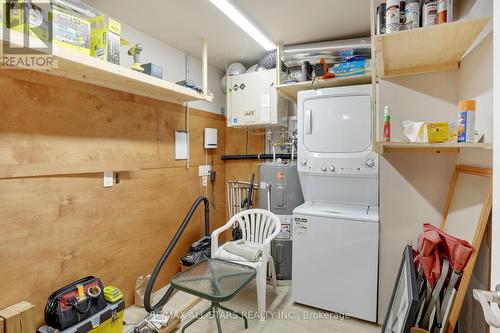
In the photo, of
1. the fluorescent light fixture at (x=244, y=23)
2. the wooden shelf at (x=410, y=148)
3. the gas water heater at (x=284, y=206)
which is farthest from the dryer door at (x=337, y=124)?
the fluorescent light fixture at (x=244, y=23)

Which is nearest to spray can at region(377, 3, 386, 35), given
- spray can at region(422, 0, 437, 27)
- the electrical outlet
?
spray can at region(422, 0, 437, 27)

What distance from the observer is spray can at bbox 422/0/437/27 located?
4.56 feet

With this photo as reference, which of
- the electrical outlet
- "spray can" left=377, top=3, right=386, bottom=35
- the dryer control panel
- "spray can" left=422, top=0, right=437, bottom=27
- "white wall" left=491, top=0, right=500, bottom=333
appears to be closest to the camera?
"white wall" left=491, top=0, right=500, bottom=333

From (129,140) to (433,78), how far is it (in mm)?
2489

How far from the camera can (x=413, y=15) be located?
56.5 inches

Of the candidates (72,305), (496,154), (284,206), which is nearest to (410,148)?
(496,154)

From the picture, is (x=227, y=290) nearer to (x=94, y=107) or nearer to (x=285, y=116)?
(x=94, y=107)

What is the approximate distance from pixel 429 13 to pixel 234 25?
158 cm

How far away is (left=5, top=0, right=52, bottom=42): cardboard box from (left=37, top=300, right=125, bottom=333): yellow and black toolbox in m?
1.70

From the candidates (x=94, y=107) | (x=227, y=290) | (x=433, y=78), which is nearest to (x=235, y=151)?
(x=94, y=107)

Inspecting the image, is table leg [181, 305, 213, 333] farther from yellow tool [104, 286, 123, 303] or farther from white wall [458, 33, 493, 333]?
white wall [458, 33, 493, 333]

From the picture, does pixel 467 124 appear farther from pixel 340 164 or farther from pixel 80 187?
pixel 80 187

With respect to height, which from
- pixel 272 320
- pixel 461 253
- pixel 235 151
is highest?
pixel 235 151

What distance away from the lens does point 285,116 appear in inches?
128
